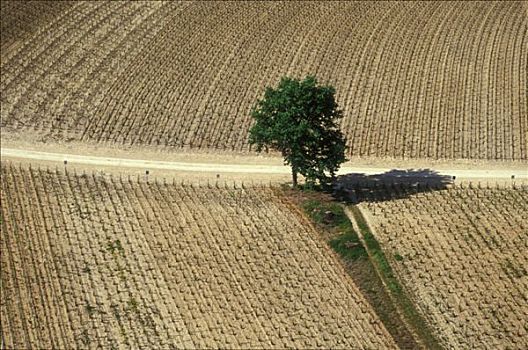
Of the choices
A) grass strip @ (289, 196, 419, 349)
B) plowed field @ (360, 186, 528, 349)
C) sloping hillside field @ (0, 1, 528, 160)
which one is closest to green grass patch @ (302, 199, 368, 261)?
grass strip @ (289, 196, 419, 349)

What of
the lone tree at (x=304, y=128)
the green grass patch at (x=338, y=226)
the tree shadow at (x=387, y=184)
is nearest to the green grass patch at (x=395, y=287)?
the green grass patch at (x=338, y=226)

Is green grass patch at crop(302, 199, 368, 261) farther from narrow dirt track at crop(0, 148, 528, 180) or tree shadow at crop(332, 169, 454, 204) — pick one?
narrow dirt track at crop(0, 148, 528, 180)

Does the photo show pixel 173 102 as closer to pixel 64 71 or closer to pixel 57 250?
pixel 64 71

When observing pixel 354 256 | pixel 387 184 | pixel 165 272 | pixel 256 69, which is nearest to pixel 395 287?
pixel 354 256

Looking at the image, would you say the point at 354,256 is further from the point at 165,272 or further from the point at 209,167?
the point at 209,167

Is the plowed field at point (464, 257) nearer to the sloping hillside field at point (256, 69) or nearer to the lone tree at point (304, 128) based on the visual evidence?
the lone tree at point (304, 128)

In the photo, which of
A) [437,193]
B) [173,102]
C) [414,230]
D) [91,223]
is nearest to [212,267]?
[91,223]
